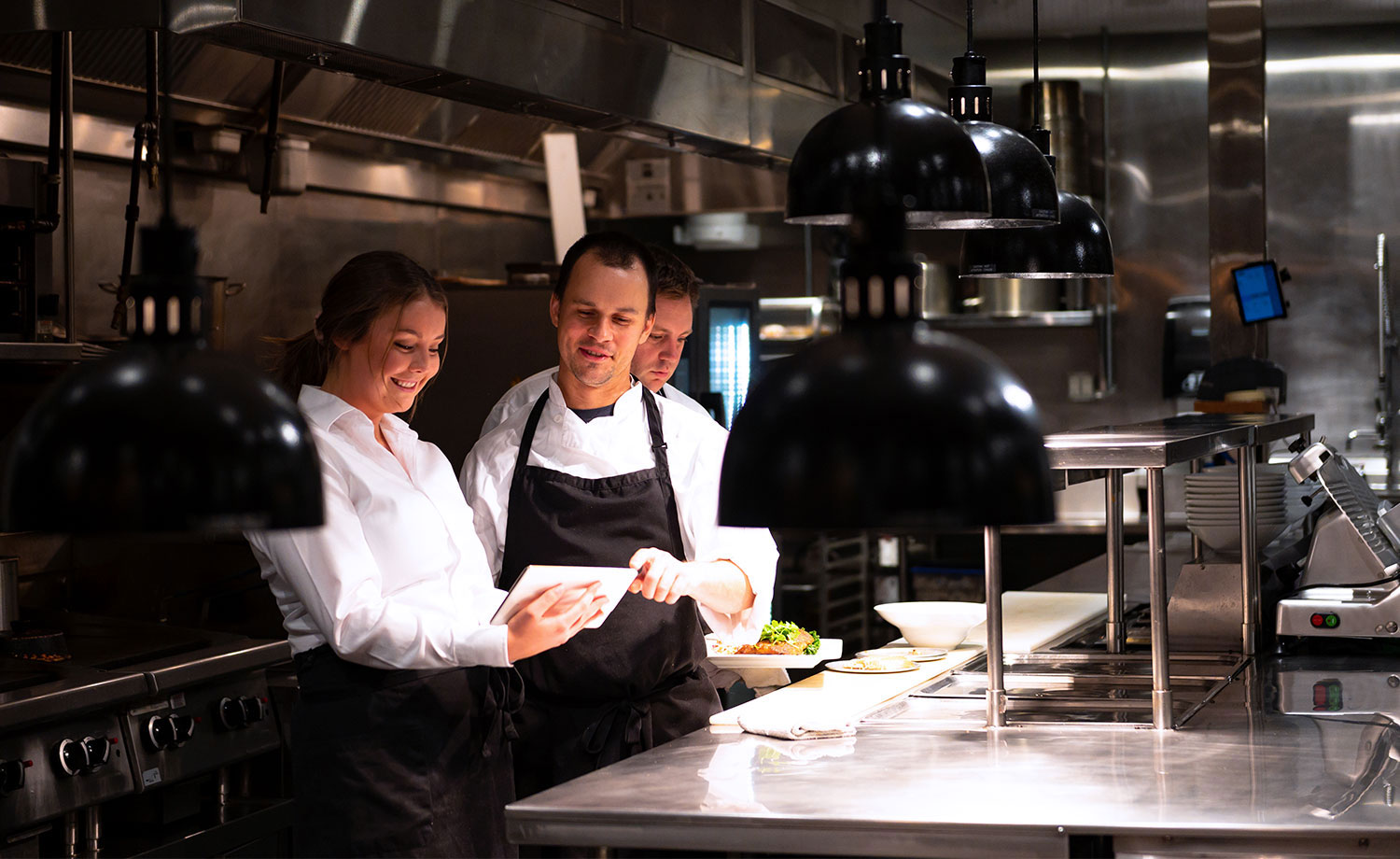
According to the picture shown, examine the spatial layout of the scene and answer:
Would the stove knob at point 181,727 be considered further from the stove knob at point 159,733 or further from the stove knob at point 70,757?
the stove knob at point 70,757

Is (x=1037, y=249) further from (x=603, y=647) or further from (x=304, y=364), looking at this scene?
(x=304, y=364)

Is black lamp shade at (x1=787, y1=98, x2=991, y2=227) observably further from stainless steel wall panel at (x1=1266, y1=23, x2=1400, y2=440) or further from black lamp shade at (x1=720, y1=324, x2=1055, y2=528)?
stainless steel wall panel at (x1=1266, y1=23, x2=1400, y2=440)

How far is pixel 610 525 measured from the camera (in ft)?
9.11

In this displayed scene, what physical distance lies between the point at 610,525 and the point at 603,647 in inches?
9.4

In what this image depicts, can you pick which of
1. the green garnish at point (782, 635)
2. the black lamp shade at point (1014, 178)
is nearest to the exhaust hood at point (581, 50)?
the black lamp shade at point (1014, 178)

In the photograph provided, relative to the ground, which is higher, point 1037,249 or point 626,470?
point 1037,249

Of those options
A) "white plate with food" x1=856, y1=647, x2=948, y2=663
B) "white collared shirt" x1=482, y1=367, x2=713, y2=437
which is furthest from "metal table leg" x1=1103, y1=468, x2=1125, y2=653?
"white collared shirt" x1=482, y1=367, x2=713, y2=437

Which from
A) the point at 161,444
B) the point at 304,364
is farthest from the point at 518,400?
the point at 161,444

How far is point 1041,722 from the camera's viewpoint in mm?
2590

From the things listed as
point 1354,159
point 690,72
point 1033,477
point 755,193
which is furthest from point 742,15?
point 1354,159

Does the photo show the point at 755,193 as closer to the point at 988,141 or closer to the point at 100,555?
the point at 100,555

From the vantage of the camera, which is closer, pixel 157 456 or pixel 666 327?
pixel 157 456

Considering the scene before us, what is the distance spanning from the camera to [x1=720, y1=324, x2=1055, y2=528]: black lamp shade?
1.19 m

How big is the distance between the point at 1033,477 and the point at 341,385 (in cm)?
158
